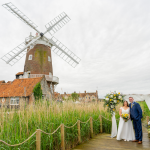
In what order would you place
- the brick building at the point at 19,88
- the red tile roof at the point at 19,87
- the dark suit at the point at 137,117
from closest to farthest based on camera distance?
the dark suit at the point at 137,117 < the brick building at the point at 19,88 < the red tile roof at the point at 19,87

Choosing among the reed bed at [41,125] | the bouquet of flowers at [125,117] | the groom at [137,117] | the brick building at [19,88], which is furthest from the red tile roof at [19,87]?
the groom at [137,117]

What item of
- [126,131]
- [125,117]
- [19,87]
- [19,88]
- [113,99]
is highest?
[19,87]

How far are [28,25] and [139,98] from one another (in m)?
17.0

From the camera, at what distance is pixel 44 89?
1891cm

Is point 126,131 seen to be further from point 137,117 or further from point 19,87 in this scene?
point 19,87

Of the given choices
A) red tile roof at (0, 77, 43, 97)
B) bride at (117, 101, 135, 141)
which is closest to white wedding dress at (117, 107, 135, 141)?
bride at (117, 101, 135, 141)

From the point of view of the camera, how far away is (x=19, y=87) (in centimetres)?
Result: 1873

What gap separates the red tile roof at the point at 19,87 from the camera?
1767 centimetres

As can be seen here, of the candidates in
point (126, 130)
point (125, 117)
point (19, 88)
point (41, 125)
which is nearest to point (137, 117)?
point (125, 117)

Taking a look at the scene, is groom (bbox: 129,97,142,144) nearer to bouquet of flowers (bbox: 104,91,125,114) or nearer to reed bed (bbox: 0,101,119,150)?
bouquet of flowers (bbox: 104,91,125,114)

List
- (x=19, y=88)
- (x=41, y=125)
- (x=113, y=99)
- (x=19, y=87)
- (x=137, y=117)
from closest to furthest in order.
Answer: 1. (x=41, y=125)
2. (x=137, y=117)
3. (x=113, y=99)
4. (x=19, y=88)
5. (x=19, y=87)

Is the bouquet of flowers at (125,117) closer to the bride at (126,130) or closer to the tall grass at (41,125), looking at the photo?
the bride at (126,130)

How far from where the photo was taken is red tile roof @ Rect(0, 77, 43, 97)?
17672 mm

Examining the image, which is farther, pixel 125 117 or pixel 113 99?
pixel 113 99
